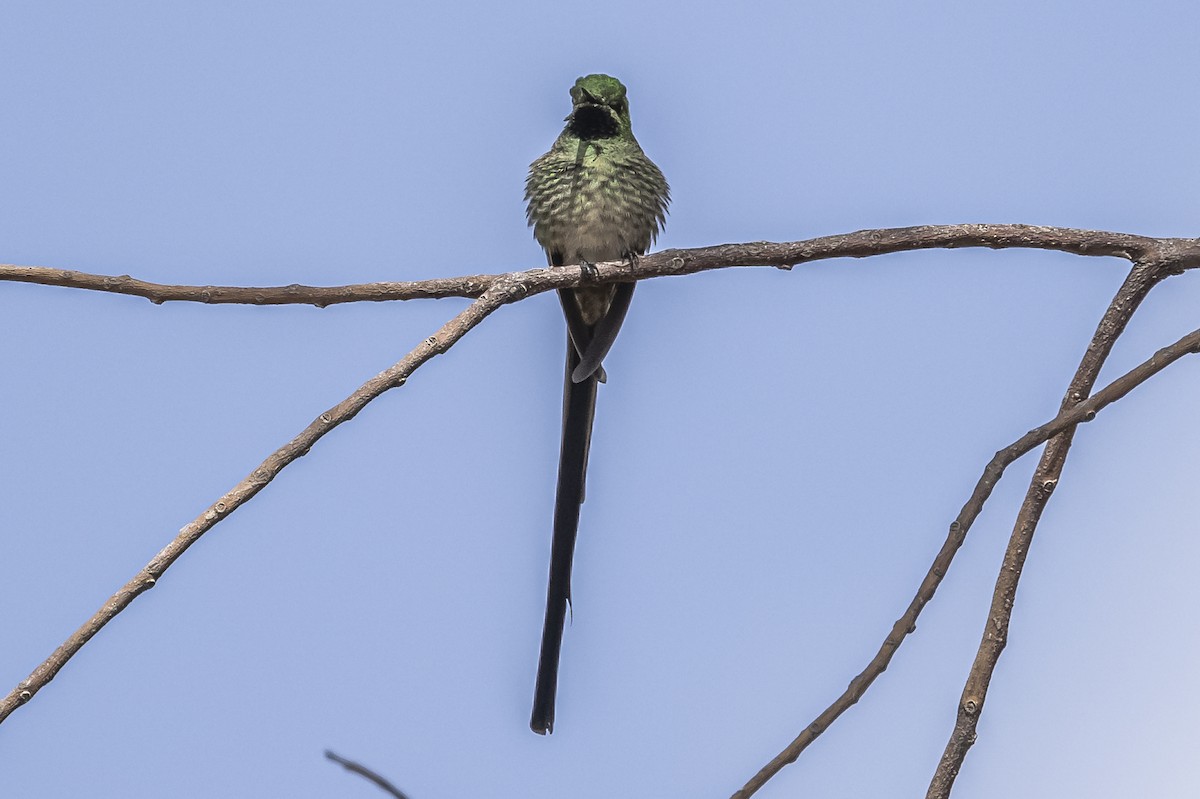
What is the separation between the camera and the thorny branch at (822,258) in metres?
1.88

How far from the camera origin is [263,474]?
1.91 m

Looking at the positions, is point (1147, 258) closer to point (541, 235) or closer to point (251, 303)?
point (251, 303)

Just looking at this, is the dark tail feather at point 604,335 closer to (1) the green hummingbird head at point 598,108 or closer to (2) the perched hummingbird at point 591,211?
(2) the perched hummingbird at point 591,211

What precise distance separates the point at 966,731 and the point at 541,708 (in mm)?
1440

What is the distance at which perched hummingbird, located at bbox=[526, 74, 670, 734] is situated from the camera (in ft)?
13.4

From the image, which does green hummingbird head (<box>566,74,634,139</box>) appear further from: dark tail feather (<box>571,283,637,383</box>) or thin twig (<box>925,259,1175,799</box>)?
thin twig (<box>925,259,1175,799</box>)

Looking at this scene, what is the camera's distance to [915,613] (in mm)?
1955

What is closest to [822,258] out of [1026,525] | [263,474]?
[1026,525]

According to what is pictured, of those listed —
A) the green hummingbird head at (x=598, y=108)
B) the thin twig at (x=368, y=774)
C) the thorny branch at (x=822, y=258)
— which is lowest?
the thin twig at (x=368, y=774)

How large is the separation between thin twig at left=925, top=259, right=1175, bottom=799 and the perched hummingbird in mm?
1793

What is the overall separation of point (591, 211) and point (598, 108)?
1.47 feet

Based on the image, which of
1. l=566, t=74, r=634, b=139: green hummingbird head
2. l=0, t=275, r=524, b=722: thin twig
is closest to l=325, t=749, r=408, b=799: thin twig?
l=0, t=275, r=524, b=722: thin twig

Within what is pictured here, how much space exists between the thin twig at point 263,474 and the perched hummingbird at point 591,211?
61.0 inches

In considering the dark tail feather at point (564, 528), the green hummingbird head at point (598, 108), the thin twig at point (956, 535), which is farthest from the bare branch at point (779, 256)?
the green hummingbird head at point (598, 108)
